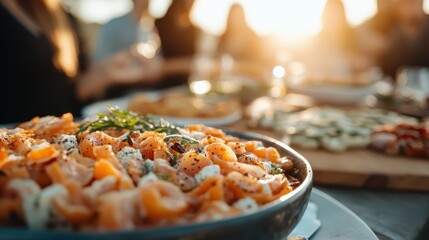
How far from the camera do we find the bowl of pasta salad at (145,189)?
0.69 meters

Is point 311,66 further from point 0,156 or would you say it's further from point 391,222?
point 0,156

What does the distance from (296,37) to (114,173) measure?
7.74 meters

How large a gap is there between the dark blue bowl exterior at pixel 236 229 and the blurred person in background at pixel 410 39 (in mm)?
5850

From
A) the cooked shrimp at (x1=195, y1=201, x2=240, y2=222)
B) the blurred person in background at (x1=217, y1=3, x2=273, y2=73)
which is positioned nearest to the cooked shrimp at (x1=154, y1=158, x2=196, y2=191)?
the cooked shrimp at (x1=195, y1=201, x2=240, y2=222)

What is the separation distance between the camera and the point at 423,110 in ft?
9.82

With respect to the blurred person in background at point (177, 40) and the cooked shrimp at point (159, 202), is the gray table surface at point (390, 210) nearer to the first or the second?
the cooked shrimp at point (159, 202)

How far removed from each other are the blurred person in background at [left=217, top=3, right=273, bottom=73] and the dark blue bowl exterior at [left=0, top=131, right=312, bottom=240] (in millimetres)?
6362

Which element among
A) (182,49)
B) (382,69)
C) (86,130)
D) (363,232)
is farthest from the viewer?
(382,69)

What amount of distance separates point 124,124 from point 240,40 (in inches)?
247

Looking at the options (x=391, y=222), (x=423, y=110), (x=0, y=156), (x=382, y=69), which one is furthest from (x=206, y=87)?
(x=382, y=69)

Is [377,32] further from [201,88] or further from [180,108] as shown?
[180,108]

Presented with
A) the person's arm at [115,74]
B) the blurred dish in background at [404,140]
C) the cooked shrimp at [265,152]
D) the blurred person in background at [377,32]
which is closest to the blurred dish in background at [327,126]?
the blurred dish in background at [404,140]

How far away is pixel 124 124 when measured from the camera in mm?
1322

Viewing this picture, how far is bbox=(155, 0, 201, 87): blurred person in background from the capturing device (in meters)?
5.34
